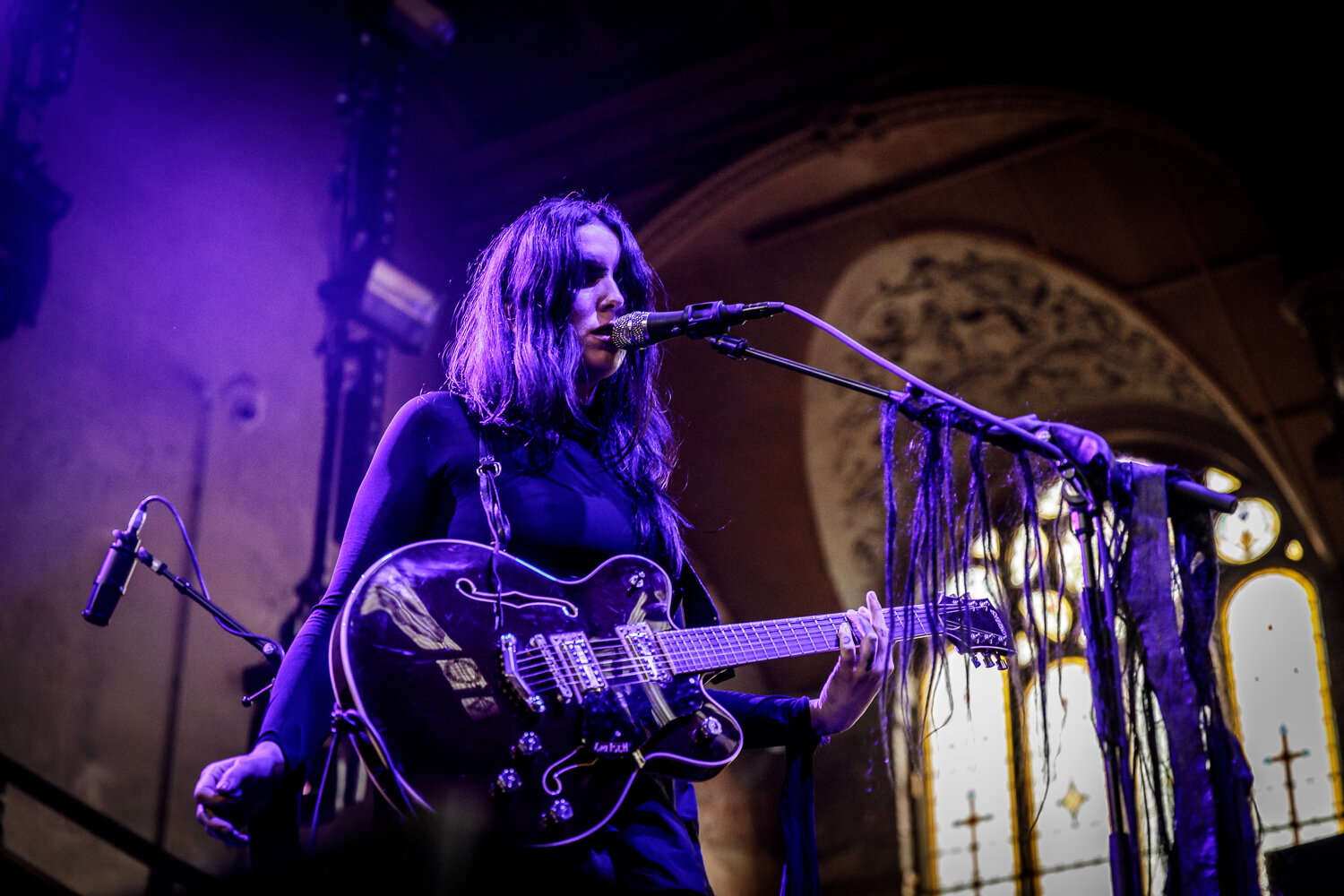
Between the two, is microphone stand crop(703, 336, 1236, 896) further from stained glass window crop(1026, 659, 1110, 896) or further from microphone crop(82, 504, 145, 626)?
stained glass window crop(1026, 659, 1110, 896)

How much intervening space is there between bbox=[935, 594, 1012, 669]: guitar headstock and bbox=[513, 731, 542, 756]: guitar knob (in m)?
0.71

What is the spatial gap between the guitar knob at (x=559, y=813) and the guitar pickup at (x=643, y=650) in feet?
0.85

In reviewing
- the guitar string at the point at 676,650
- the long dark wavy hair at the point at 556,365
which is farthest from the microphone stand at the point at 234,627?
the guitar string at the point at 676,650

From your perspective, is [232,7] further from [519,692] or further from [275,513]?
[519,692]

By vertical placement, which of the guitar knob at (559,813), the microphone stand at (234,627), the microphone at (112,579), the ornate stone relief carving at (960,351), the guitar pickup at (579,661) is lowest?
the guitar knob at (559,813)

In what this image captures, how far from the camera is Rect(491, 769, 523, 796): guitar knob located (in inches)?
61.8

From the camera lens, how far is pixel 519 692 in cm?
165

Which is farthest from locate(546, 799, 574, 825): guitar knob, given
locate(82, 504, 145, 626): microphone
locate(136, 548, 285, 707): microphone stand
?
locate(82, 504, 145, 626): microphone

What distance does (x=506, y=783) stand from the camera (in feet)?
5.16

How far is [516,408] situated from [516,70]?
5.94 meters

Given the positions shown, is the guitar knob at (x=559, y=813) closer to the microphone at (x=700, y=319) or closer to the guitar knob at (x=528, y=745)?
the guitar knob at (x=528, y=745)

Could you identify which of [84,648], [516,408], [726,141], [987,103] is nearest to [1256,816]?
[516,408]

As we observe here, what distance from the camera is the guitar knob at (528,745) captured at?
5.30 feet

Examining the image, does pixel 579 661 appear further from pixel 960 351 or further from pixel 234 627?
pixel 960 351
